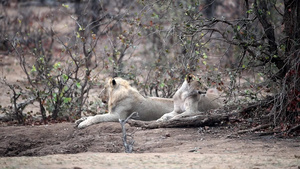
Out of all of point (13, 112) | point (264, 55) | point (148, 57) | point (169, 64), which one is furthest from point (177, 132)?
point (148, 57)

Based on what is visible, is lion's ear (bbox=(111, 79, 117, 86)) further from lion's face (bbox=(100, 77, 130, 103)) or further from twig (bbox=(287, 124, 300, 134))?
twig (bbox=(287, 124, 300, 134))

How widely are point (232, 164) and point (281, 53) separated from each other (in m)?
2.98

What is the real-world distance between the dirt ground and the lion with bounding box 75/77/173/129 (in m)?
0.68

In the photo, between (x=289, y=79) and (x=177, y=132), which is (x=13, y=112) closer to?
(x=177, y=132)

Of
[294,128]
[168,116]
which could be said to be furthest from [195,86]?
[294,128]

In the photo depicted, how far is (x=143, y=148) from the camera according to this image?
6.82m

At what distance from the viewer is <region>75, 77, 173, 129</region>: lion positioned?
28.2 ft

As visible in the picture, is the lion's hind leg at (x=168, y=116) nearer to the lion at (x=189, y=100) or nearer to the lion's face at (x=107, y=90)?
the lion at (x=189, y=100)

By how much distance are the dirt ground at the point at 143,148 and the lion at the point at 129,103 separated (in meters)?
0.68

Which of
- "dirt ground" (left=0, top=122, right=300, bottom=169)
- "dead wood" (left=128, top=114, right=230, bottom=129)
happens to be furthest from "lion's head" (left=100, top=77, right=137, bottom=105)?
"dead wood" (left=128, top=114, right=230, bottom=129)

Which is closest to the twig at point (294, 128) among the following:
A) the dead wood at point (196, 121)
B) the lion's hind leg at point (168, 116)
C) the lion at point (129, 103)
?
the dead wood at point (196, 121)

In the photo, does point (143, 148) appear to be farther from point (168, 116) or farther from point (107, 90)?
point (107, 90)

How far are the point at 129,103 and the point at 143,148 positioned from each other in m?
2.02

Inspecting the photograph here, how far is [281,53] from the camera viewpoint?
7.49 meters
